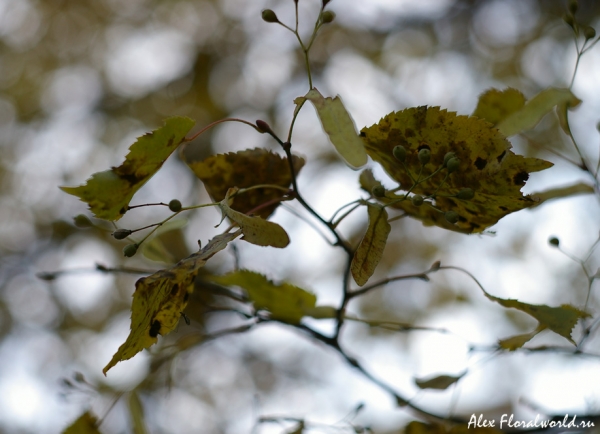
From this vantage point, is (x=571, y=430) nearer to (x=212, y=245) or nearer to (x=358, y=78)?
(x=212, y=245)

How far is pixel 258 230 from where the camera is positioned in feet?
1.68

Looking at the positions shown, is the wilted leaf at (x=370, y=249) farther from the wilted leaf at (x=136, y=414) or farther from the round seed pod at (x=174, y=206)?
the wilted leaf at (x=136, y=414)

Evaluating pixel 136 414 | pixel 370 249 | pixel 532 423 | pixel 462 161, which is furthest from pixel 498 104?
pixel 136 414

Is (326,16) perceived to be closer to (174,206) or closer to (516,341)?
(174,206)

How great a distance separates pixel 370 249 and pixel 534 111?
0.94ft

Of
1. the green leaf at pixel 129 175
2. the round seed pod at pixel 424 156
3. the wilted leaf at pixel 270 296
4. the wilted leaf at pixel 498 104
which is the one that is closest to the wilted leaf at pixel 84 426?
the wilted leaf at pixel 270 296

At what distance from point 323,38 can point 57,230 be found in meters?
1.82

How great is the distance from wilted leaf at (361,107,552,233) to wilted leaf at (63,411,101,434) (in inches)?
20.8

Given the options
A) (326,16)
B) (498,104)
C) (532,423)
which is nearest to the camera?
(326,16)

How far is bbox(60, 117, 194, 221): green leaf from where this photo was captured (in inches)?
21.1

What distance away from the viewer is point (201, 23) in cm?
303

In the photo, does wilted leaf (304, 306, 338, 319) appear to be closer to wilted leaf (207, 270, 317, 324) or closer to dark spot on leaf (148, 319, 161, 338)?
wilted leaf (207, 270, 317, 324)

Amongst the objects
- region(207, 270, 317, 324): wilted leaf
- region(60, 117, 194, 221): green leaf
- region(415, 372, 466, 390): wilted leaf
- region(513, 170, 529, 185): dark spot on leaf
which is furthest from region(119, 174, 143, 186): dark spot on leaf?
region(415, 372, 466, 390): wilted leaf

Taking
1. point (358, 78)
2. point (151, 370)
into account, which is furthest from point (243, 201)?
point (358, 78)
